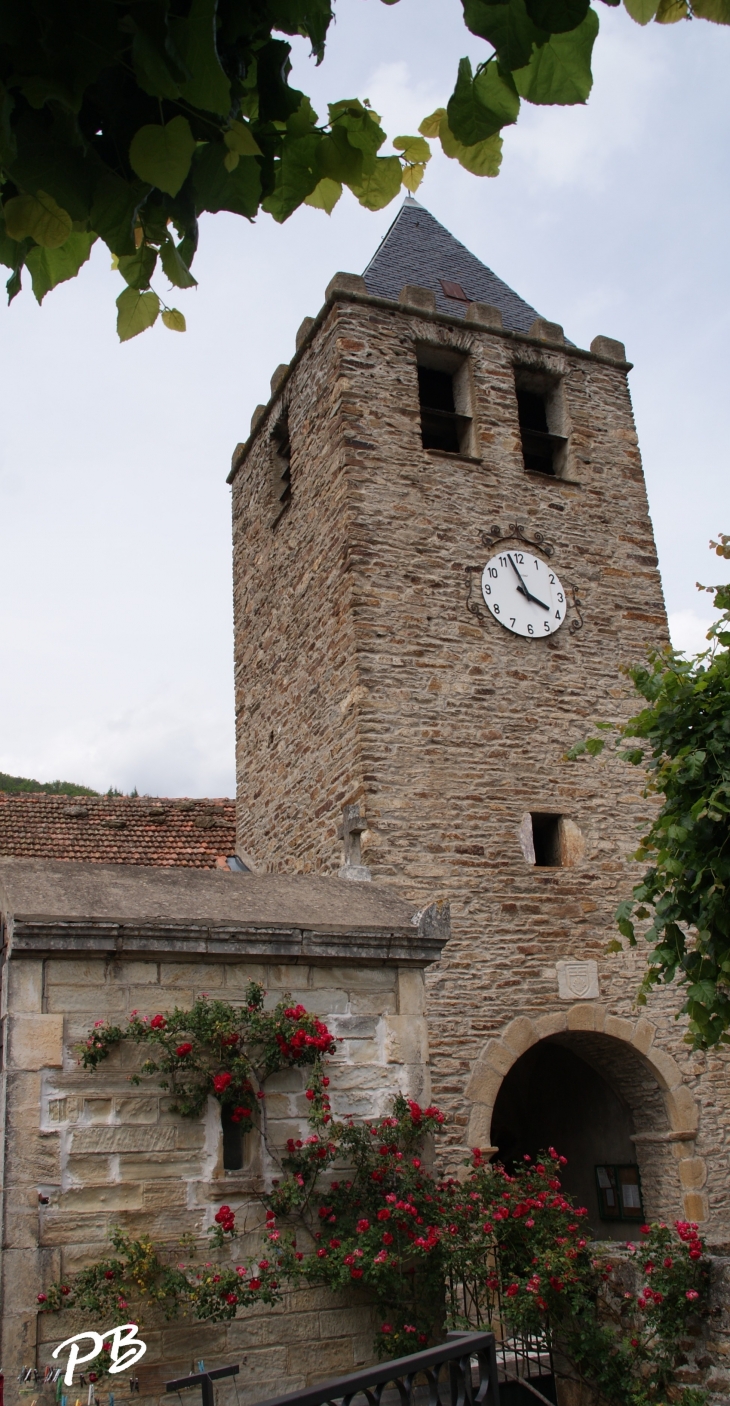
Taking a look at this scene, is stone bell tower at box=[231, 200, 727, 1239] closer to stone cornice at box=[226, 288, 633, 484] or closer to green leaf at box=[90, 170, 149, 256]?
stone cornice at box=[226, 288, 633, 484]

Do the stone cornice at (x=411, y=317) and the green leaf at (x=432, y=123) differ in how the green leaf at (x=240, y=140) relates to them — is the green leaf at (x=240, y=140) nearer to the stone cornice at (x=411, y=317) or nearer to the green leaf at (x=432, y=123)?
the green leaf at (x=432, y=123)

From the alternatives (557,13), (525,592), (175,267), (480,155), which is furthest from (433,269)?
(557,13)

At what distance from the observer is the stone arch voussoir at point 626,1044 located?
901 cm

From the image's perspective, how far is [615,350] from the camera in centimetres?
1301

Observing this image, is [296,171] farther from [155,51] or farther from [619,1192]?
[619,1192]

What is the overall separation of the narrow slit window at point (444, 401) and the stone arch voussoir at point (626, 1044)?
225 inches

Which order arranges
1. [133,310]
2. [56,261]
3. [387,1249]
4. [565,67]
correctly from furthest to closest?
[387,1249] → [133,310] → [56,261] → [565,67]

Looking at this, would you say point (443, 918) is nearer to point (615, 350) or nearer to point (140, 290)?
point (140, 290)

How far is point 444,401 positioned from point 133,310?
417 inches

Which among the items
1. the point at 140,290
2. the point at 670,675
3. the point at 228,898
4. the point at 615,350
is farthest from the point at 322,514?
the point at 140,290

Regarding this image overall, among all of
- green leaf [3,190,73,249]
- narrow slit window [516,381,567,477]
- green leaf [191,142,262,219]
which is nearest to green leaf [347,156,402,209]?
green leaf [191,142,262,219]

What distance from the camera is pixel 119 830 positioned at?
1266 centimetres

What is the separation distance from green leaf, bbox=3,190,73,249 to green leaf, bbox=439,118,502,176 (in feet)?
2.54

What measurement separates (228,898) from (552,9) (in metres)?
4.52
